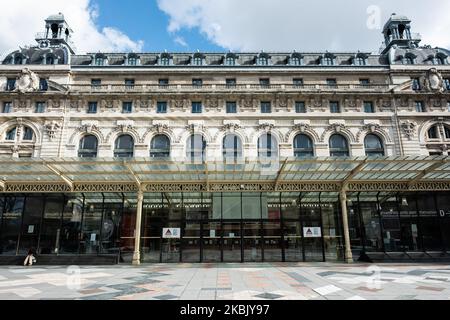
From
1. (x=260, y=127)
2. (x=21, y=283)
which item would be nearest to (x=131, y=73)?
(x=260, y=127)

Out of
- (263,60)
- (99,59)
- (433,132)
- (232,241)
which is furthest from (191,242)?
(433,132)

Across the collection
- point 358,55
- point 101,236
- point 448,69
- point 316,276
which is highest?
point 358,55

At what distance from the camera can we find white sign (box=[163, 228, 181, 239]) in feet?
69.0

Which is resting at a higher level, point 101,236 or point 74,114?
point 74,114

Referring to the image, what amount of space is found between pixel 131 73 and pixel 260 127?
15185 mm

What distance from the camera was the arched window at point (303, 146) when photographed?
29.9 m

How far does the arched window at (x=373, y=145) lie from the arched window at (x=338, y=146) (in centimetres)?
206

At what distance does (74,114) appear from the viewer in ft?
101

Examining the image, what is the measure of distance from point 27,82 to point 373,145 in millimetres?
34900

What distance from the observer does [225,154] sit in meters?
29.6

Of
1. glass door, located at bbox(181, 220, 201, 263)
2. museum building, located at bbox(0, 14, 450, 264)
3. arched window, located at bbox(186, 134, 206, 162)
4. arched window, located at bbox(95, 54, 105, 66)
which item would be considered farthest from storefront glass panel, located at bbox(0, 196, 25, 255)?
arched window, located at bbox(95, 54, 105, 66)

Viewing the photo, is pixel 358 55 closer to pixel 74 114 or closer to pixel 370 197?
pixel 370 197

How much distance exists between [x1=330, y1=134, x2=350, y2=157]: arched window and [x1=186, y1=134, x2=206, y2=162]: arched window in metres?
12.3

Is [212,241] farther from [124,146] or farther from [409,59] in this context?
[409,59]
